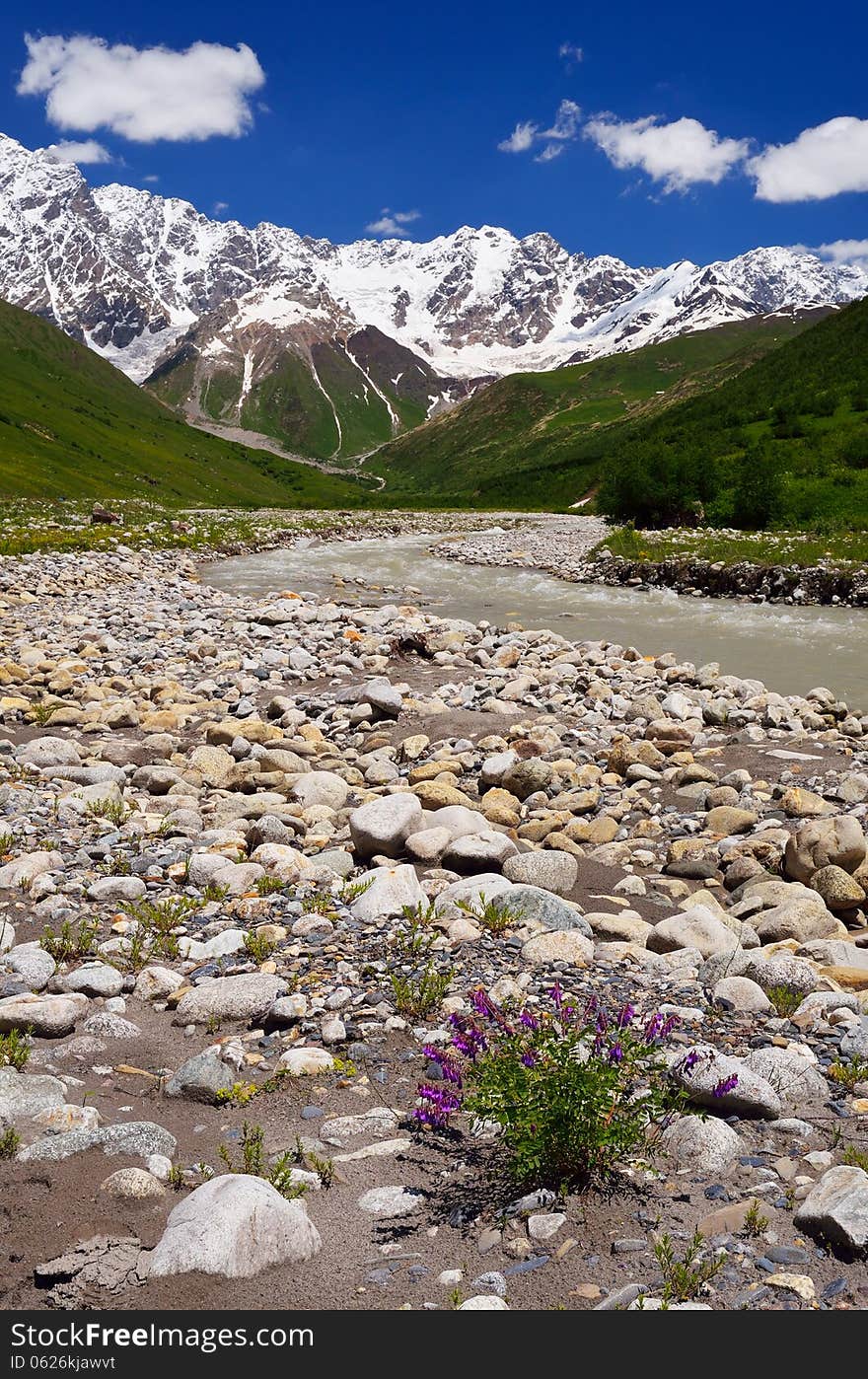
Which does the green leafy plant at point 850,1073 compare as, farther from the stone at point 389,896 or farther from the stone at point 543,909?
the stone at point 389,896

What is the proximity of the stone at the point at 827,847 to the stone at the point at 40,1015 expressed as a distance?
20.4 ft

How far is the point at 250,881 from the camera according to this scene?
25.0 ft

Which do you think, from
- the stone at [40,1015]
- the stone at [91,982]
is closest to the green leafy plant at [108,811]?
the stone at [91,982]

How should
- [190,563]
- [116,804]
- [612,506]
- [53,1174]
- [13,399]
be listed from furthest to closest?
[13,399] → [612,506] → [190,563] → [116,804] → [53,1174]

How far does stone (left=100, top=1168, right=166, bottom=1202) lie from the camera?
12.5 ft

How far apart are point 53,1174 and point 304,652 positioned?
1501cm

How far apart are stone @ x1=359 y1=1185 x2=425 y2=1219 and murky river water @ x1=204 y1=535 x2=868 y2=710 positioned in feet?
49.5

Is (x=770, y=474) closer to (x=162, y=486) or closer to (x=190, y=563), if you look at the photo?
(x=190, y=563)

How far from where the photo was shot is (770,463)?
4566cm

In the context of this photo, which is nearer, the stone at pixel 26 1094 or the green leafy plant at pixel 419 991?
the stone at pixel 26 1094

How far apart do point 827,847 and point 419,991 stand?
4.29 m

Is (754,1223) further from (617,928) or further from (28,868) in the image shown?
(28,868)

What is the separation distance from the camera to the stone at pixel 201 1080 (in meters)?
4.76
